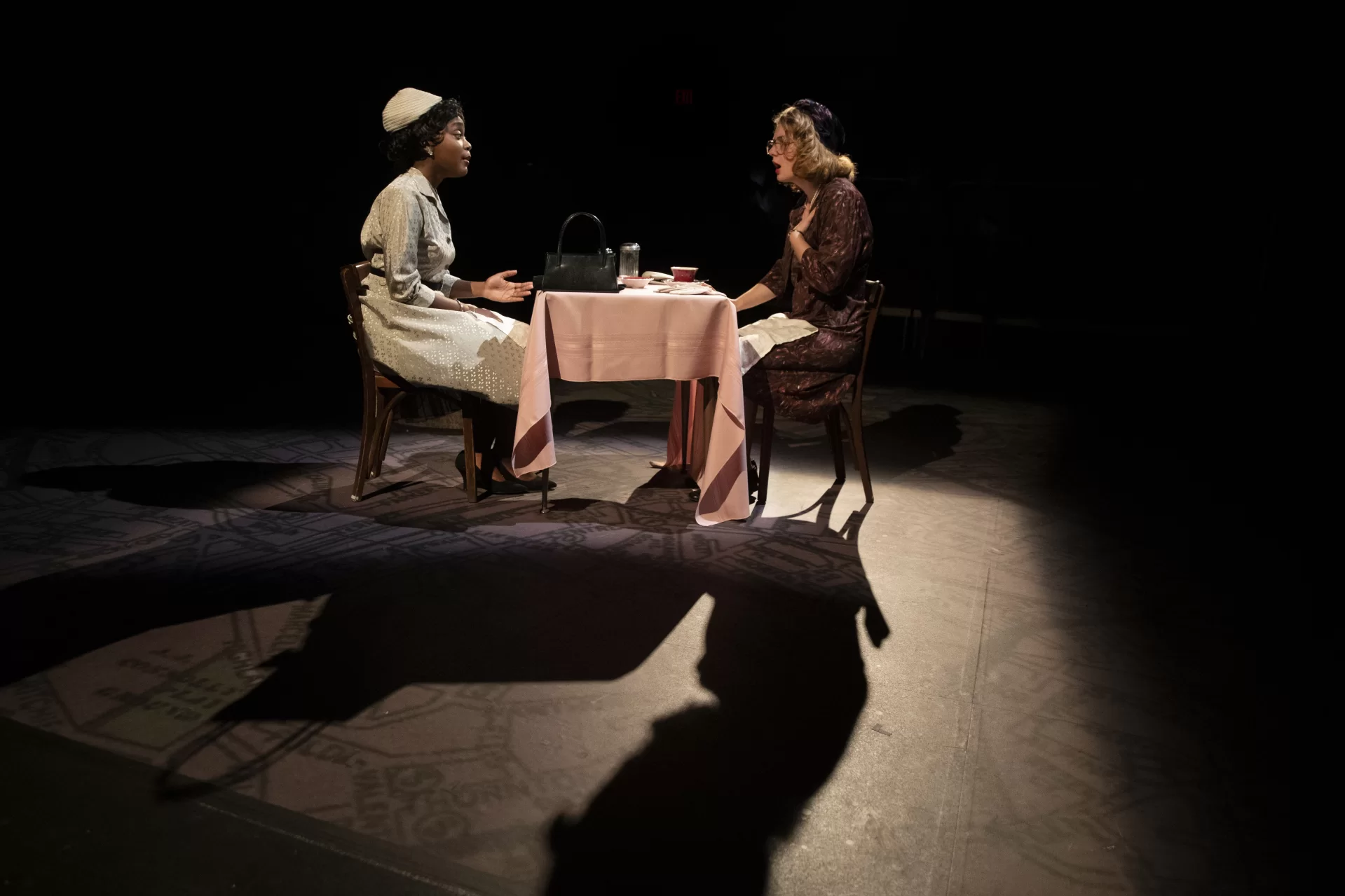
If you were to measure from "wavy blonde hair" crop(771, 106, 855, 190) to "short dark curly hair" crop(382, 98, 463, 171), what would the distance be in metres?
1.09

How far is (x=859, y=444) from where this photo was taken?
3537 mm

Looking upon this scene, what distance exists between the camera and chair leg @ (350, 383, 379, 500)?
337cm

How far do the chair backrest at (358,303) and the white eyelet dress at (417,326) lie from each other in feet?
0.06

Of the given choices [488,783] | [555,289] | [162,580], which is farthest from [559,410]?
[488,783]

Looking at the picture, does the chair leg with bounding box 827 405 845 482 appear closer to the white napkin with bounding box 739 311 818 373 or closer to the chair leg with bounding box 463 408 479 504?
the white napkin with bounding box 739 311 818 373

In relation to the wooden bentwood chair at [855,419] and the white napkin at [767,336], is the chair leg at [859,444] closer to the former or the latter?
the wooden bentwood chair at [855,419]

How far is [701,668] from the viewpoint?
7.60 ft

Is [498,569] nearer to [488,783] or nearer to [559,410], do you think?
[488,783]

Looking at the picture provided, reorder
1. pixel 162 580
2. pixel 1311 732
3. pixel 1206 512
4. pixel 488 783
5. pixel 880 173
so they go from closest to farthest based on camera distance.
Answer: pixel 488 783 → pixel 1311 732 → pixel 162 580 → pixel 1206 512 → pixel 880 173

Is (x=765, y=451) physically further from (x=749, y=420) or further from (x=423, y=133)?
(x=423, y=133)

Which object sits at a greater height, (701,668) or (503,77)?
(503,77)

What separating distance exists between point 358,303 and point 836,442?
69.7 inches

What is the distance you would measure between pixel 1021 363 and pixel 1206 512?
3.05 meters

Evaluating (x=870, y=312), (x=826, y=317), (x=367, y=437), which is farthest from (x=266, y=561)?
(x=870, y=312)
